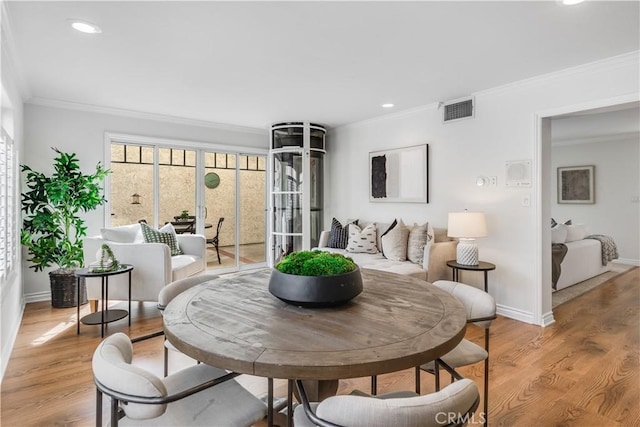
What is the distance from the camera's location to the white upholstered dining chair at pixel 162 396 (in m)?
1.02

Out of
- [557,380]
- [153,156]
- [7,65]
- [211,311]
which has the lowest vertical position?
[557,380]

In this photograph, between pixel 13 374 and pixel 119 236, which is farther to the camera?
pixel 119 236

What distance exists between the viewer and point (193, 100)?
14.0ft

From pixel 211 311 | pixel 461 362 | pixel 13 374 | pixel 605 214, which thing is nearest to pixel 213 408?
pixel 211 311

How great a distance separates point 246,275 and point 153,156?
3.74 m

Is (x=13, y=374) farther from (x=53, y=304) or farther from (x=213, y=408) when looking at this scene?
(x=213, y=408)

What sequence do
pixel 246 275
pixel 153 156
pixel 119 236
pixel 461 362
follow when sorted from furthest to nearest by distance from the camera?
pixel 153 156
pixel 119 236
pixel 246 275
pixel 461 362

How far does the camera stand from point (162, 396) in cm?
102

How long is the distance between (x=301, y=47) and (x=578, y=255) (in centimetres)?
481

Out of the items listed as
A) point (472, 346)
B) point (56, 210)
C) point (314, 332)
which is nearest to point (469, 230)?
point (472, 346)

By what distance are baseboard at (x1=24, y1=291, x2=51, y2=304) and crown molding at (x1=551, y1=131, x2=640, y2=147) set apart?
28.9 ft

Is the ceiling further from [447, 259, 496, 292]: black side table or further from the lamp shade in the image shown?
[447, 259, 496, 292]: black side table

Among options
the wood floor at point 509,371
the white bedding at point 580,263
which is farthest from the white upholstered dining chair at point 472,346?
the white bedding at point 580,263

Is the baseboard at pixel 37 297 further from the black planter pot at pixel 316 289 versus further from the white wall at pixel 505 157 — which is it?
the white wall at pixel 505 157
